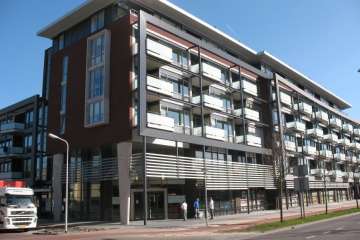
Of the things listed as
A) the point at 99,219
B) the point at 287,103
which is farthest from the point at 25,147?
the point at 287,103

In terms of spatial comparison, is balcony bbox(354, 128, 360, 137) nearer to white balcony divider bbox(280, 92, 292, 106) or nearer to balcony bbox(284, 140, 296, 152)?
white balcony divider bbox(280, 92, 292, 106)

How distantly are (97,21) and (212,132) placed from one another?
15883 mm

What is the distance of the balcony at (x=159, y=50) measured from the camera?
3553 cm

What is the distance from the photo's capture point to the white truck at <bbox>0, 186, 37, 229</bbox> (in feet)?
92.1

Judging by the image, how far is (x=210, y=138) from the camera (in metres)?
40.8

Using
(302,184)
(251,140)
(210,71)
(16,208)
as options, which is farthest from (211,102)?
(16,208)

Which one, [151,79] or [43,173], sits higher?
[151,79]

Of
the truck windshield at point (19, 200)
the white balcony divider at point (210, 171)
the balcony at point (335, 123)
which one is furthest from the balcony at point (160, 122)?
the balcony at point (335, 123)

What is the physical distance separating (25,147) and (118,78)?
90.3 ft

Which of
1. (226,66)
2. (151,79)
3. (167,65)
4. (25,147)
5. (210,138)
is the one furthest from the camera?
(25,147)

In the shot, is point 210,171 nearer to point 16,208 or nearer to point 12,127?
point 16,208

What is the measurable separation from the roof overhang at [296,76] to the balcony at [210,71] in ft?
46.6

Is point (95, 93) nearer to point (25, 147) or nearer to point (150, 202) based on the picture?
point (150, 202)

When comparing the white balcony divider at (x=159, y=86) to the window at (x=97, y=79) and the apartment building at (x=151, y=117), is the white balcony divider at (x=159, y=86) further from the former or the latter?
the window at (x=97, y=79)
